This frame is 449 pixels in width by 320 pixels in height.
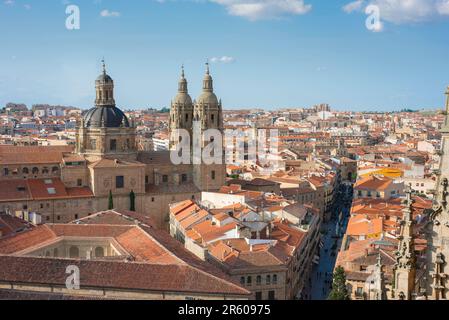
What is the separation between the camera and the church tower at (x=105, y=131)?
4466 cm

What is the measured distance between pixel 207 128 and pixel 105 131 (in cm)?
814

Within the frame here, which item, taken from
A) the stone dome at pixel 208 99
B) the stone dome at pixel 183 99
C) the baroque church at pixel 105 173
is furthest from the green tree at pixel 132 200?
the stone dome at pixel 183 99

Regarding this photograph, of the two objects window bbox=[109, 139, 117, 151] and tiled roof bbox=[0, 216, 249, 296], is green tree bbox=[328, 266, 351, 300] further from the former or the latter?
window bbox=[109, 139, 117, 151]

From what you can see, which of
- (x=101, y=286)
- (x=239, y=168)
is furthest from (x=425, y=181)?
(x=101, y=286)

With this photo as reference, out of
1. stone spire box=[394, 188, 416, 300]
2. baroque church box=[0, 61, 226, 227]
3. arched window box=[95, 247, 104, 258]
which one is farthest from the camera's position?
baroque church box=[0, 61, 226, 227]

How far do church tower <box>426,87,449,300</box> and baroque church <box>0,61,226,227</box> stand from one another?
3641cm

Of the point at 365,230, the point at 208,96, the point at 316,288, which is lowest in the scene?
the point at 316,288

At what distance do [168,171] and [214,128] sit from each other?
201 inches

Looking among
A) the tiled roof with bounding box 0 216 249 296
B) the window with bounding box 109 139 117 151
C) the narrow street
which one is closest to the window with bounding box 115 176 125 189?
the window with bounding box 109 139 117 151

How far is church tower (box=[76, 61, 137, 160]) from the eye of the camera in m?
44.7

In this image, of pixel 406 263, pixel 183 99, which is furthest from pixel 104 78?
pixel 406 263

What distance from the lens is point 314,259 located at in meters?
38.5

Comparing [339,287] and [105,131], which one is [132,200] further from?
[339,287]
